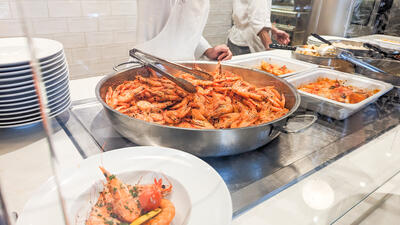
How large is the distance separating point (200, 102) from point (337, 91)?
0.59 meters

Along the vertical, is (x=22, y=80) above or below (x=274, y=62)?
above

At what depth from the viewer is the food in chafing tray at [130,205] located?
17.6 inches

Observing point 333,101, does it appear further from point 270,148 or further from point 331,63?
point 331,63

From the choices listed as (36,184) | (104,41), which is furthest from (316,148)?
(104,41)

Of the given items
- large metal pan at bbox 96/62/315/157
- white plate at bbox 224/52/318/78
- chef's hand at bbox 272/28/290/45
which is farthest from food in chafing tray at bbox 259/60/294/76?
large metal pan at bbox 96/62/315/157

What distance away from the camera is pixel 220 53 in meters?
1.46

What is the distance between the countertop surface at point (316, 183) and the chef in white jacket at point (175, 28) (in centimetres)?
83

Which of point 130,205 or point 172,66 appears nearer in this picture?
point 130,205

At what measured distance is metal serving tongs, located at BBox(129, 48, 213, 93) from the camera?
829mm

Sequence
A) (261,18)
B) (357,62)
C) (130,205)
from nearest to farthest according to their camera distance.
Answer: (130,205) < (357,62) < (261,18)

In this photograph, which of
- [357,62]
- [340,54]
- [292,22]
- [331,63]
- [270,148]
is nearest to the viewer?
[270,148]

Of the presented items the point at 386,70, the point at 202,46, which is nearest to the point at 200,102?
the point at 202,46

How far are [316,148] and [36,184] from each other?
697 millimetres

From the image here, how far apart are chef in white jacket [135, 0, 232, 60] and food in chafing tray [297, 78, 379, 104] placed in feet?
1.53
